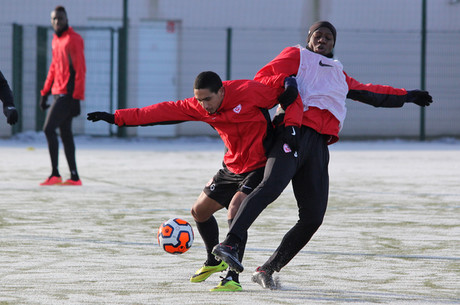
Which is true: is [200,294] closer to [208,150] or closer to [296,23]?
[208,150]

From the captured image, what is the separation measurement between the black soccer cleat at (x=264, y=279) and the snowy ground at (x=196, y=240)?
0.16 ft

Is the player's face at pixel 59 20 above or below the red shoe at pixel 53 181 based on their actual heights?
above

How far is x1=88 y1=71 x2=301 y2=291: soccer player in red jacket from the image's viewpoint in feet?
17.9

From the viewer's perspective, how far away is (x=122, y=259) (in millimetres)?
6395

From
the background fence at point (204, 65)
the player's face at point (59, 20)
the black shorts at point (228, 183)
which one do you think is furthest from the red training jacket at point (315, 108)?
the background fence at point (204, 65)

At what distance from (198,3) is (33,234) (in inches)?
577

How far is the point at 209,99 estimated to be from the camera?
5.41 meters

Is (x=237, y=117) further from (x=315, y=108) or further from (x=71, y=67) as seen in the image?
(x=71, y=67)

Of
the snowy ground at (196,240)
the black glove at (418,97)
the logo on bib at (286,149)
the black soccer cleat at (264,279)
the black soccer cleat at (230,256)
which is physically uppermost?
the black glove at (418,97)

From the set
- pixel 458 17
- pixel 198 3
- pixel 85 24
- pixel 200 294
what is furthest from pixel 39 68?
pixel 200 294

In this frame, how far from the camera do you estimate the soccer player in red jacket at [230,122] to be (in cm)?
544

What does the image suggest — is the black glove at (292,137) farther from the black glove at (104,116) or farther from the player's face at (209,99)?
the black glove at (104,116)

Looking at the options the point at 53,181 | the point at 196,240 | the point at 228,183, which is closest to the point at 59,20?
the point at 53,181

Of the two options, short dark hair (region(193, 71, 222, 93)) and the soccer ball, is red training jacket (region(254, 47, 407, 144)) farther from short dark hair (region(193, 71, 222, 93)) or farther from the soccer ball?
the soccer ball
